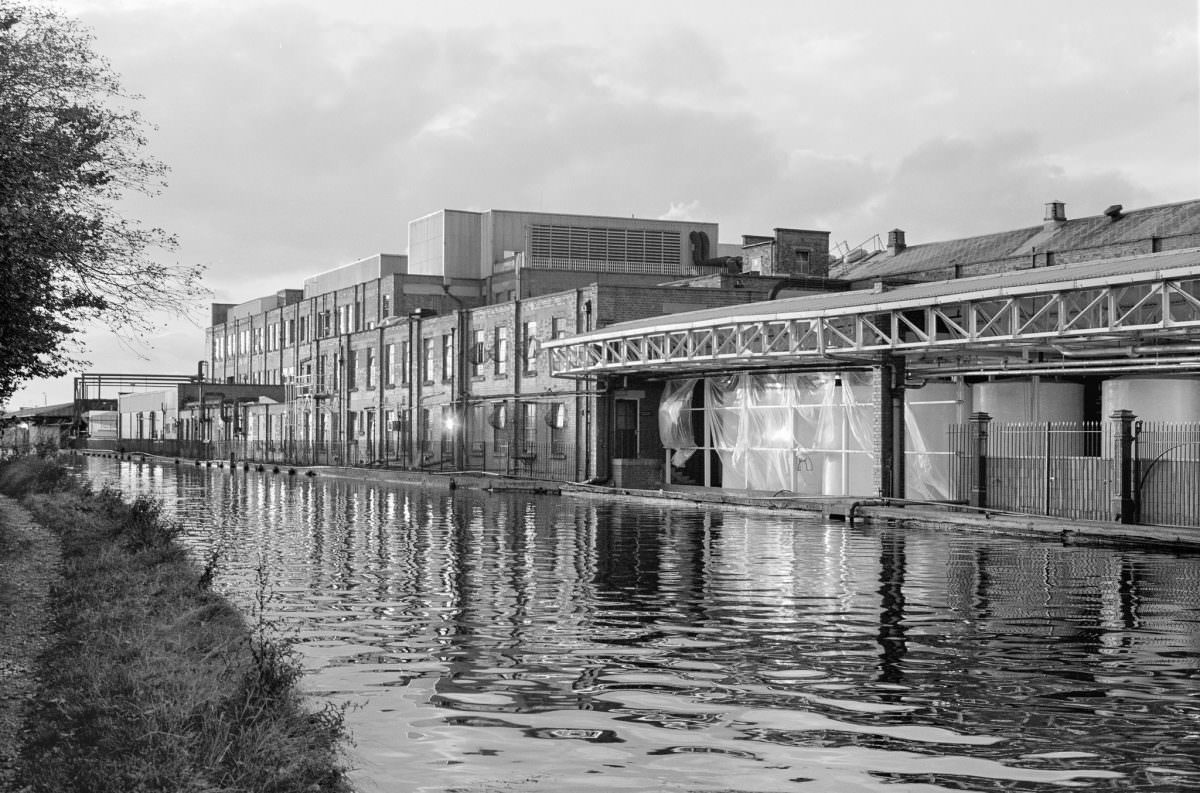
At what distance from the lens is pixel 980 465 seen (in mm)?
28734

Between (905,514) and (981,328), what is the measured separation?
18.1 ft

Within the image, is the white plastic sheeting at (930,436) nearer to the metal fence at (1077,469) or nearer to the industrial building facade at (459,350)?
the metal fence at (1077,469)

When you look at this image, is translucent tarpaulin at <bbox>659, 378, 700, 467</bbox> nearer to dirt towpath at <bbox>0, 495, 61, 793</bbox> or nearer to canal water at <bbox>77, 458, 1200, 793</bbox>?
canal water at <bbox>77, 458, 1200, 793</bbox>

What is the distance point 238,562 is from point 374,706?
10.3m

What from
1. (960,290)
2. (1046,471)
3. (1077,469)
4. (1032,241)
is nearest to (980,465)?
(1046,471)

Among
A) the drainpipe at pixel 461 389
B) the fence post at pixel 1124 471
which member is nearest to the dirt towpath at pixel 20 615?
the fence post at pixel 1124 471

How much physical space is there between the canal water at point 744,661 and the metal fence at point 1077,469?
3986 mm

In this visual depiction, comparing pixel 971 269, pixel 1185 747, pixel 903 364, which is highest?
pixel 971 269

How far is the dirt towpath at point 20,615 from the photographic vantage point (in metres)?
7.92

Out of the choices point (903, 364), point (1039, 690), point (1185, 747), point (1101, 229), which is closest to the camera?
point (1185, 747)

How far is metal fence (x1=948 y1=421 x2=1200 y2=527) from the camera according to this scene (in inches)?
965

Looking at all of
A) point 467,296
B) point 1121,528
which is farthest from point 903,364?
point 467,296

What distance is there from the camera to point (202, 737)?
6.91 m

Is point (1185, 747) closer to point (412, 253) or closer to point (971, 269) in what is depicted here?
point (971, 269)
